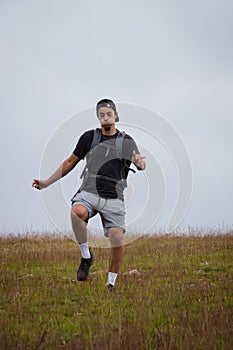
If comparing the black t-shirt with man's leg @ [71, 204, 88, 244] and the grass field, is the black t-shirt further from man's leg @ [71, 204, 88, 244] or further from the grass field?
the grass field

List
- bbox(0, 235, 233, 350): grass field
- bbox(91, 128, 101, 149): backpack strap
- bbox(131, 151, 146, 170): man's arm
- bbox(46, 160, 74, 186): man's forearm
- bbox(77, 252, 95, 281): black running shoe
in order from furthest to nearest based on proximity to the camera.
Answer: bbox(46, 160, 74, 186): man's forearm → bbox(77, 252, 95, 281): black running shoe → bbox(91, 128, 101, 149): backpack strap → bbox(131, 151, 146, 170): man's arm → bbox(0, 235, 233, 350): grass field

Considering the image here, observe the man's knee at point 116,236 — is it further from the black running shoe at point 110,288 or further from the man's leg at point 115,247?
the black running shoe at point 110,288

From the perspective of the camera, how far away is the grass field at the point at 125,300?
4.83m

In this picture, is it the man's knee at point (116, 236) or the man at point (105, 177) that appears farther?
the man's knee at point (116, 236)

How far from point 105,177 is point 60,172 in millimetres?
829

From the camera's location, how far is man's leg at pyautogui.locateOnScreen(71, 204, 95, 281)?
7.34m

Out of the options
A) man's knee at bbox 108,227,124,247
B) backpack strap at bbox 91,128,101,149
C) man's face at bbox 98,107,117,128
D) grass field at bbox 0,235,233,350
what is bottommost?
grass field at bbox 0,235,233,350

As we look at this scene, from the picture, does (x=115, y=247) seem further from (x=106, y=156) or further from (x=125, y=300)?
(x=106, y=156)

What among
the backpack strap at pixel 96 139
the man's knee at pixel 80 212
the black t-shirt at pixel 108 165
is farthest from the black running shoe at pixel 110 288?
the backpack strap at pixel 96 139

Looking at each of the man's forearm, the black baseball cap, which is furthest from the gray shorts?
the black baseball cap

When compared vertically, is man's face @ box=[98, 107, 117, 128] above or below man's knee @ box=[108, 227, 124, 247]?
above

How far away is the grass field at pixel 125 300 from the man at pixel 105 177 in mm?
651

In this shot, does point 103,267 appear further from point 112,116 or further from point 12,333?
point 12,333

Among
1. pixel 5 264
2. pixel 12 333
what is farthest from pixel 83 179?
pixel 5 264
